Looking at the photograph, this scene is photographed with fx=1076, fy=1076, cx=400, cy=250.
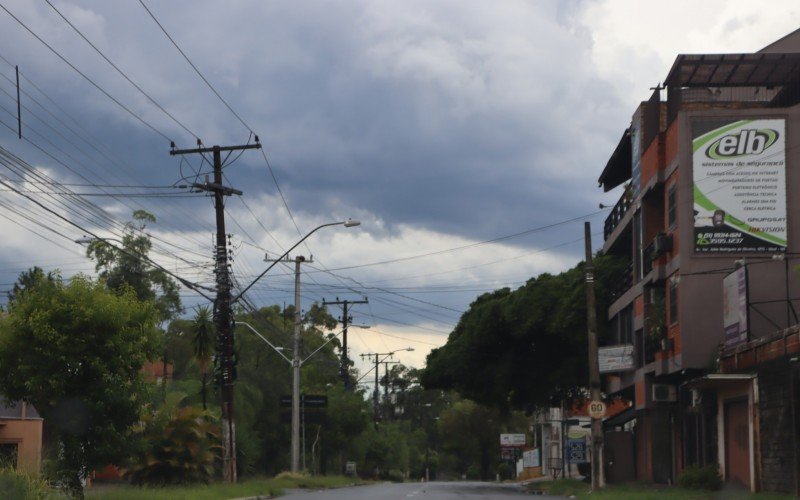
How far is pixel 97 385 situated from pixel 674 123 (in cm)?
2179

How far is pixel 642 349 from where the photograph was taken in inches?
1666

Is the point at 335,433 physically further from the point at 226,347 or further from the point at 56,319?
the point at 56,319

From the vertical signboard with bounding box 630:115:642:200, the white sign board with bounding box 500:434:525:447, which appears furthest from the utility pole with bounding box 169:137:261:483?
the white sign board with bounding box 500:434:525:447

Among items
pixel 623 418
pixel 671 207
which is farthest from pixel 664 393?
pixel 623 418

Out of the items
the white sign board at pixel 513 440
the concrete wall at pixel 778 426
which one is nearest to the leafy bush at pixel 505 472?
the white sign board at pixel 513 440

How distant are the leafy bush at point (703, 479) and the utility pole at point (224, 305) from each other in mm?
15472

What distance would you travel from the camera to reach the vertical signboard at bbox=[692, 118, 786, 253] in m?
34.5

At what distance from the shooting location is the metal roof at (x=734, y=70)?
123ft

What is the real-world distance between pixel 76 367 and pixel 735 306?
62.7 feet

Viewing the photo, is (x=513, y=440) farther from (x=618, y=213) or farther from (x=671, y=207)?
(x=671, y=207)

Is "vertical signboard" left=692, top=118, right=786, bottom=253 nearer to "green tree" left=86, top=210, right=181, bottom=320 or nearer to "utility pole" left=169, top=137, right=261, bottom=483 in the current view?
"utility pole" left=169, top=137, right=261, bottom=483

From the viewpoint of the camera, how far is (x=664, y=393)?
39.8 m

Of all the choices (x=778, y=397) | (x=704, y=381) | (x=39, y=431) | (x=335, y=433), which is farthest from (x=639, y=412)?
(x=335, y=433)

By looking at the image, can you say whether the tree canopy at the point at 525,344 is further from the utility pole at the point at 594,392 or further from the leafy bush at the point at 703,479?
the leafy bush at the point at 703,479
